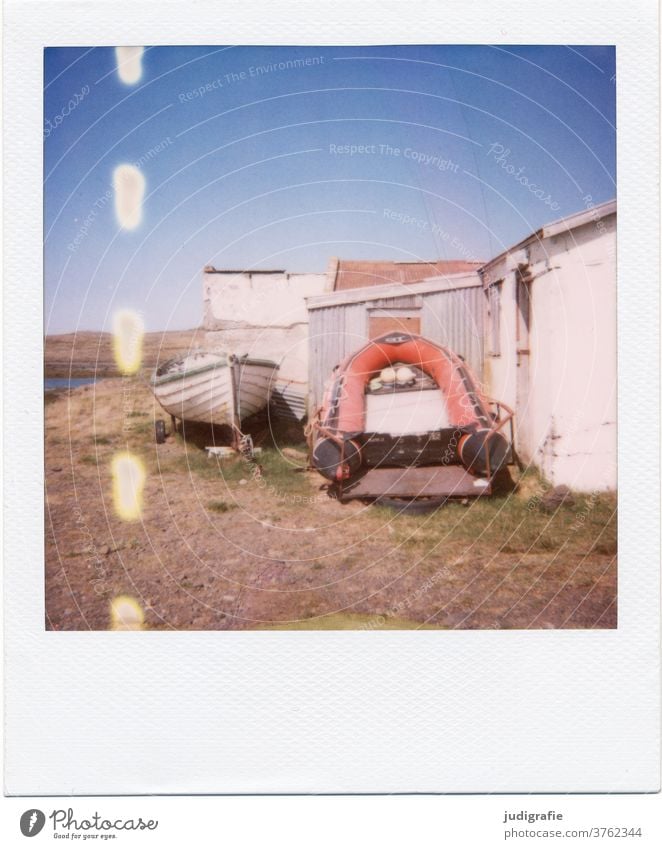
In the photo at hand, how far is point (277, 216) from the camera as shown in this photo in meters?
1.66

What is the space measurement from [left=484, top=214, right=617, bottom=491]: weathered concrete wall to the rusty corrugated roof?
0.52 feet

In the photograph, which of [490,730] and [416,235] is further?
[416,235]

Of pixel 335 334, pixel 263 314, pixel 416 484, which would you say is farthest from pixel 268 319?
pixel 416 484

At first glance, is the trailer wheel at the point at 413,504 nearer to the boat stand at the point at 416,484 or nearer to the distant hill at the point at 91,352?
the boat stand at the point at 416,484

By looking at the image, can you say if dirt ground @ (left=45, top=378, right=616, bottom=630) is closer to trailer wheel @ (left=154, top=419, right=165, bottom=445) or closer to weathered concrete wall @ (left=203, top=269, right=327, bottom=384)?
trailer wheel @ (left=154, top=419, right=165, bottom=445)

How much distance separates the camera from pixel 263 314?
1.99m

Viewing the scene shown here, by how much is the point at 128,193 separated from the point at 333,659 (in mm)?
1583

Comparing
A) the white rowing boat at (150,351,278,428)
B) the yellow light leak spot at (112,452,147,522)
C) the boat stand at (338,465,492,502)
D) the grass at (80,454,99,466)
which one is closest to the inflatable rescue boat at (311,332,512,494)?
the boat stand at (338,465,492,502)

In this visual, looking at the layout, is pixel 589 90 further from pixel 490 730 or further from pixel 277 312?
pixel 490 730

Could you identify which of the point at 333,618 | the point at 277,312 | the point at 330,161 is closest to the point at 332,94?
the point at 330,161
